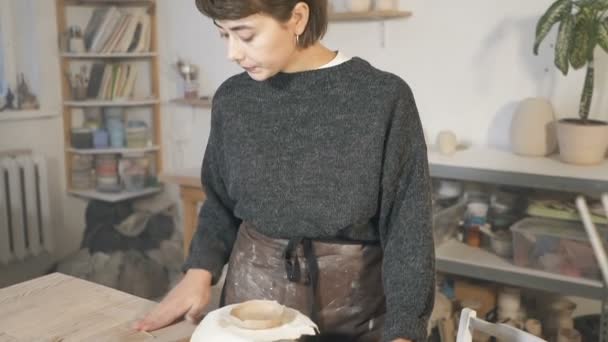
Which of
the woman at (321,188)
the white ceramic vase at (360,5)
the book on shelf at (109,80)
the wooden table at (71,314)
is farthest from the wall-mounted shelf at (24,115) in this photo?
the woman at (321,188)

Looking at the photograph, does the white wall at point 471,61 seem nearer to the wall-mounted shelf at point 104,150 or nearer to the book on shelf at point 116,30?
the book on shelf at point 116,30

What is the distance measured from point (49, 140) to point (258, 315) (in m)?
2.82

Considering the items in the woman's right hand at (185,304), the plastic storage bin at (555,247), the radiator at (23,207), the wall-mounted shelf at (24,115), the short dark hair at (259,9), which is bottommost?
the radiator at (23,207)

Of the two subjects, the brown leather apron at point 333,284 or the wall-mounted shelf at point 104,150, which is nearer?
the brown leather apron at point 333,284

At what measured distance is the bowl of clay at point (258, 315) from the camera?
75 cm

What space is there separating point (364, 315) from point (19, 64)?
9.10ft

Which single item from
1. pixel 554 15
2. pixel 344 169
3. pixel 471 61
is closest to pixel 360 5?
pixel 471 61

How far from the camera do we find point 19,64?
10.6ft

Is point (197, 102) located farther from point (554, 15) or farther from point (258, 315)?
point (258, 315)

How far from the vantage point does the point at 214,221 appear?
1189mm

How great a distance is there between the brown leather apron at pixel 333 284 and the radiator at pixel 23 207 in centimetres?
244

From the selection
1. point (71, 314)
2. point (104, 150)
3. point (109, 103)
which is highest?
point (109, 103)

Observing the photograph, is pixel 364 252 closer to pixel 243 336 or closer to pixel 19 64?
pixel 243 336

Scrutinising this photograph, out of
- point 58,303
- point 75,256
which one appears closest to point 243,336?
point 58,303
